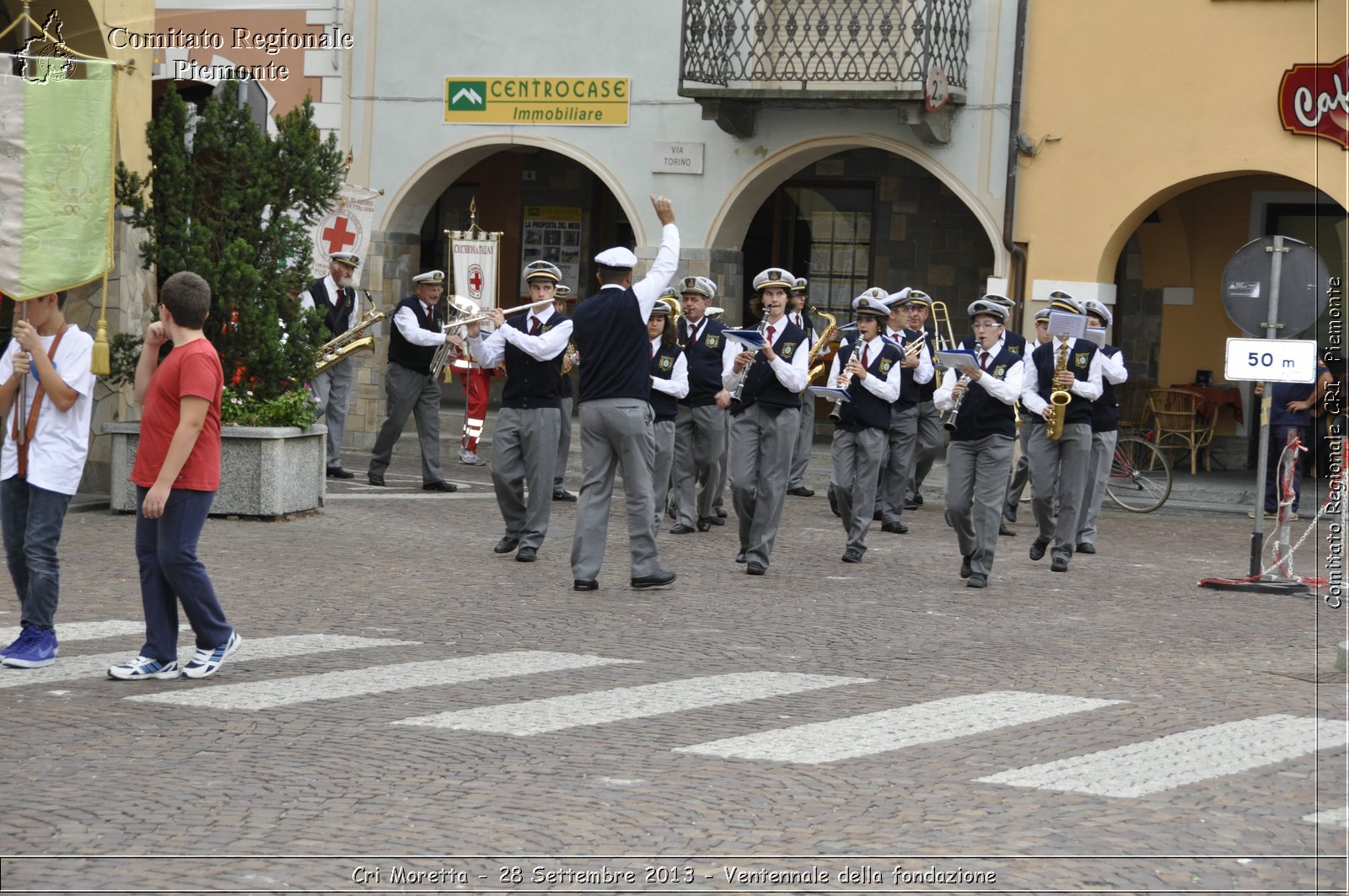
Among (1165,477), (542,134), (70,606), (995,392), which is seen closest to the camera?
(70,606)

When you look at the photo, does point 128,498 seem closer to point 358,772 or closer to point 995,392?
point 995,392

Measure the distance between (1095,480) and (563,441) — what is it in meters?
4.37

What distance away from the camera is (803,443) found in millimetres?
17984

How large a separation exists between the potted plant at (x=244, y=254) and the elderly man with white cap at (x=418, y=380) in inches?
A: 94.6

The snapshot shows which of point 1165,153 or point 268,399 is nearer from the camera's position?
point 268,399

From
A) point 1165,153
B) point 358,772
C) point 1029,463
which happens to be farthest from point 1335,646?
point 1165,153

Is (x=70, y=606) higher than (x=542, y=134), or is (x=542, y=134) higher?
(x=542, y=134)

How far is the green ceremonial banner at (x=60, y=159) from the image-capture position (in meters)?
10.4

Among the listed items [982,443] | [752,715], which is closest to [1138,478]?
[982,443]

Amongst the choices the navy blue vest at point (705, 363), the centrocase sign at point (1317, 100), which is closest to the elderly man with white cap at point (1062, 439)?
the navy blue vest at point (705, 363)

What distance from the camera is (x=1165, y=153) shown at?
19.9 meters

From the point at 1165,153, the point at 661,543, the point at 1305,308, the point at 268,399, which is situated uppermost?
the point at 1165,153

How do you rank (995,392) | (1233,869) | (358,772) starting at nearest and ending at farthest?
(1233,869) → (358,772) → (995,392)

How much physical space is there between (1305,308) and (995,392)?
219 centimetres
